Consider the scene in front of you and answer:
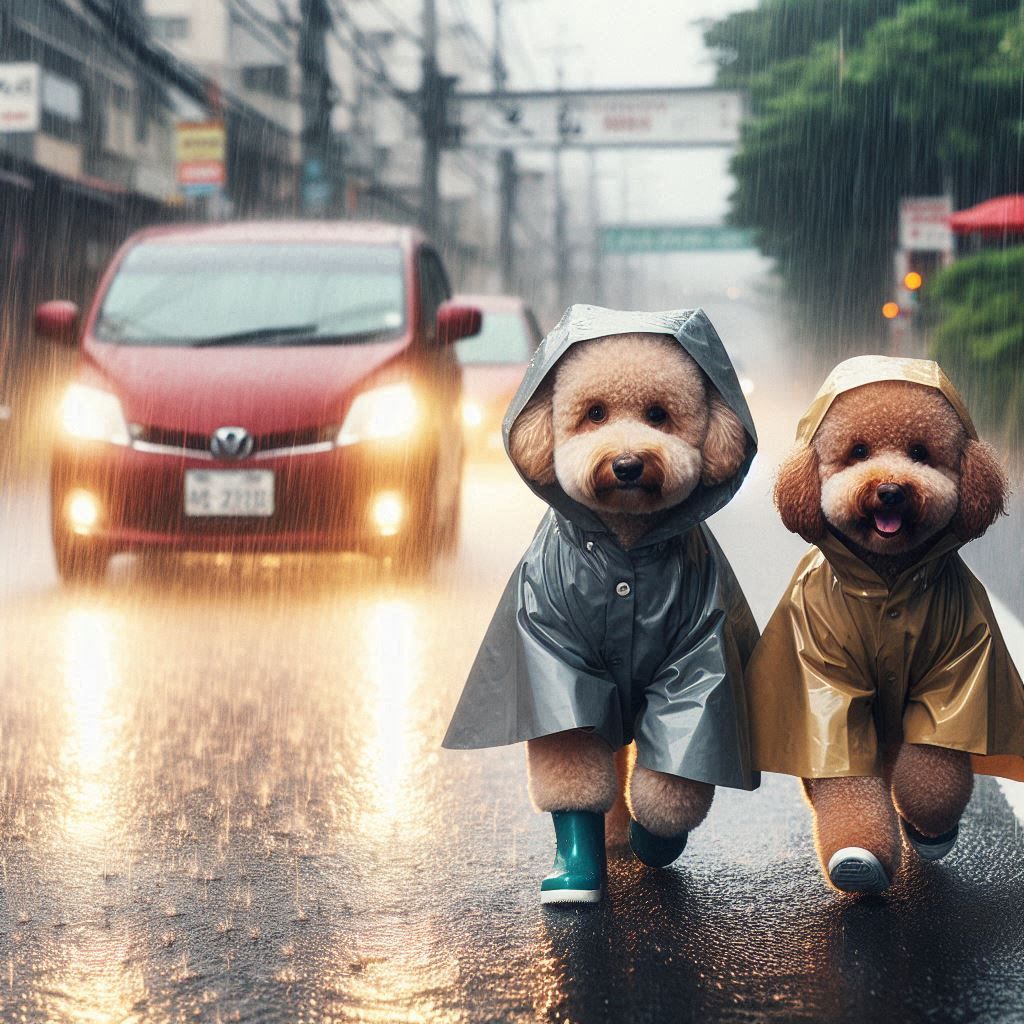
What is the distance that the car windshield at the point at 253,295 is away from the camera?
8.45 metres

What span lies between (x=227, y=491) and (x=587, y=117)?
33125 mm

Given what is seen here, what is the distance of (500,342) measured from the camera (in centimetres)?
1558

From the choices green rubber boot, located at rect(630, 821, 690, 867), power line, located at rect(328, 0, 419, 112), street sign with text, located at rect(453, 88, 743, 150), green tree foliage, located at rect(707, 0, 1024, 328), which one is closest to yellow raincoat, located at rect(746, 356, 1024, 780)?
green rubber boot, located at rect(630, 821, 690, 867)

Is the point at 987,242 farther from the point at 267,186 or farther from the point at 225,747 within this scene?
the point at 225,747

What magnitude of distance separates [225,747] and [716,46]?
120ft

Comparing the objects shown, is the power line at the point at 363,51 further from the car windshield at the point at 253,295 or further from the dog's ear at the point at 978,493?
the dog's ear at the point at 978,493

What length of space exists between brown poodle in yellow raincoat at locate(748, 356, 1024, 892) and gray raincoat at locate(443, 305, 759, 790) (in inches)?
5.7

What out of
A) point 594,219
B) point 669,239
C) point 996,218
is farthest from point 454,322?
point 594,219

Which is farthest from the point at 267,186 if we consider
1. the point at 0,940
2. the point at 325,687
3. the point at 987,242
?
the point at 0,940

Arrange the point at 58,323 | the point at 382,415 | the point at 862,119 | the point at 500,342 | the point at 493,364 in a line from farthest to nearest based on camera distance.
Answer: the point at 862,119, the point at 500,342, the point at 493,364, the point at 58,323, the point at 382,415

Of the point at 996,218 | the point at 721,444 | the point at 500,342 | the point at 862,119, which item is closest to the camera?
the point at 721,444

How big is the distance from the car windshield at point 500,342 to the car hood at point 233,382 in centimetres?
713

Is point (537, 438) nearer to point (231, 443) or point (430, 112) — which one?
point (231, 443)

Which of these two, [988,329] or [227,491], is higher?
[988,329]
